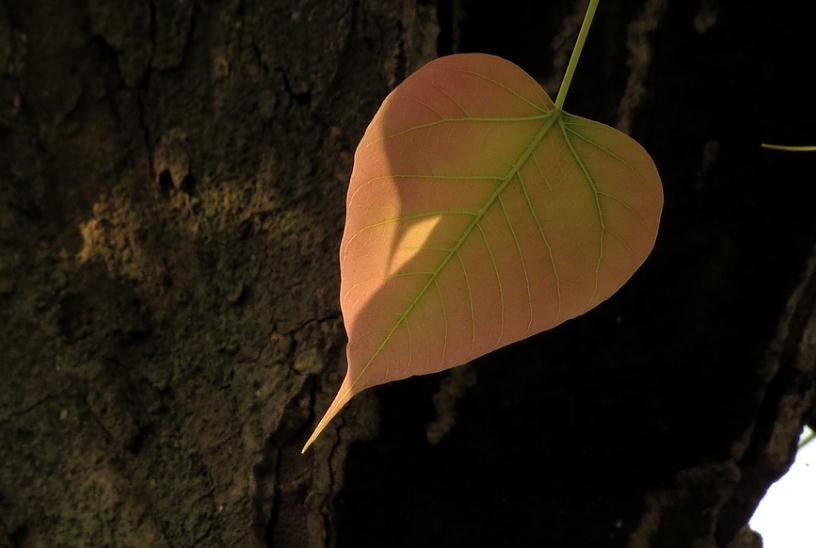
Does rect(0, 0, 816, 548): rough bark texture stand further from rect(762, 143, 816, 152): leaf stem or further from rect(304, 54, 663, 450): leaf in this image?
rect(304, 54, 663, 450): leaf

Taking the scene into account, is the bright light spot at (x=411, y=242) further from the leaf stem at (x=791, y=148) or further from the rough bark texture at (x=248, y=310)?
the leaf stem at (x=791, y=148)

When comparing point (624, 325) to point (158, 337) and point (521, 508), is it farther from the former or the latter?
point (158, 337)

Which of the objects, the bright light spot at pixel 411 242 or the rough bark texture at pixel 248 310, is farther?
the rough bark texture at pixel 248 310

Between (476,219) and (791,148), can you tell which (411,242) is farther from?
(791,148)

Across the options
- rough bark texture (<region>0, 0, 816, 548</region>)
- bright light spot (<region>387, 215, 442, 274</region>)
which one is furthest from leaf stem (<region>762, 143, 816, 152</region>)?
bright light spot (<region>387, 215, 442, 274</region>)

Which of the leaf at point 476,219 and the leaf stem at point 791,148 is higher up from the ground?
the leaf at point 476,219

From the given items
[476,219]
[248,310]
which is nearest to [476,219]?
[476,219]

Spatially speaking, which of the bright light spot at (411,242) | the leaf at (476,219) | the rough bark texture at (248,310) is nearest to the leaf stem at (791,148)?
the rough bark texture at (248,310)
